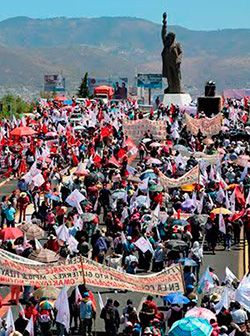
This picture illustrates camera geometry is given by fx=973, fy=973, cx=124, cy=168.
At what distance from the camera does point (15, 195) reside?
27.7m

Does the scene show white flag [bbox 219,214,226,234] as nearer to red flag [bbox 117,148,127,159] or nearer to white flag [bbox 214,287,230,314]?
white flag [bbox 214,287,230,314]

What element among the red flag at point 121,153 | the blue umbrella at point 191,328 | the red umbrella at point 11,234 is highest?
the blue umbrella at point 191,328

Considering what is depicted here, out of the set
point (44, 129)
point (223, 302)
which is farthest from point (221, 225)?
point (44, 129)

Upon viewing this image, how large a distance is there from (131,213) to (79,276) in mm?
8684

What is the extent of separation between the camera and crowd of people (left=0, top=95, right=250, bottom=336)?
54.6 feet

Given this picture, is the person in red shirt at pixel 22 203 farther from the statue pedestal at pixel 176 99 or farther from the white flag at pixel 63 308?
the statue pedestal at pixel 176 99

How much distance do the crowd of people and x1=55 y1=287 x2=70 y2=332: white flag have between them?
364 mm

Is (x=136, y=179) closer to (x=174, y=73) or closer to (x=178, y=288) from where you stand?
(x=178, y=288)

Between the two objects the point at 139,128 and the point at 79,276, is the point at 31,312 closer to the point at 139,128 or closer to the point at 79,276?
the point at 79,276

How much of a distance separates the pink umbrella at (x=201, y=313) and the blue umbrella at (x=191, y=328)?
705 millimetres

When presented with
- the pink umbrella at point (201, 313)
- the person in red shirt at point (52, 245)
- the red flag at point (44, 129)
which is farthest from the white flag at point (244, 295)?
the red flag at point (44, 129)

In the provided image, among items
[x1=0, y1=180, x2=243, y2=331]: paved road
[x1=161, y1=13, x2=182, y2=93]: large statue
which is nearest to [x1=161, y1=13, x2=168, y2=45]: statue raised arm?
[x1=161, y1=13, x2=182, y2=93]: large statue

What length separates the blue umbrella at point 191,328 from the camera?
46.7 feet

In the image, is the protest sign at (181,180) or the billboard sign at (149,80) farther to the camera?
Result: the billboard sign at (149,80)
